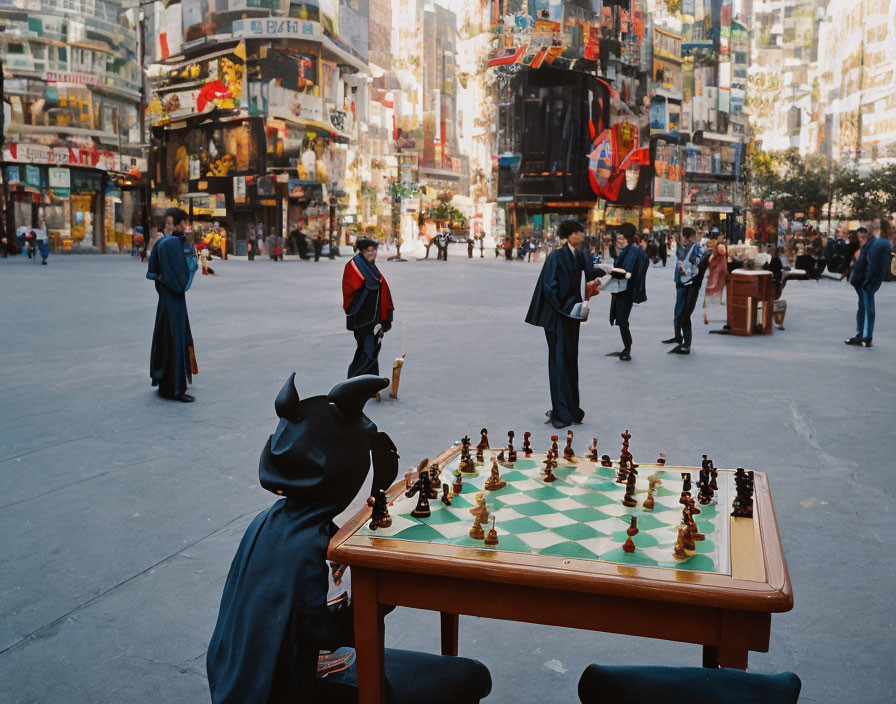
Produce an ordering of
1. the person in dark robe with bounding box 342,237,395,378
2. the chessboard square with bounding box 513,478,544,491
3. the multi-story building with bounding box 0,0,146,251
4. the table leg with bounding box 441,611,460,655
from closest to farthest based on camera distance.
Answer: the chessboard square with bounding box 513,478,544,491
the table leg with bounding box 441,611,460,655
the person in dark robe with bounding box 342,237,395,378
the multi-story building with bounding box 0,0,146,251

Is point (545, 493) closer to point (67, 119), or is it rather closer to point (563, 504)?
point (563, 504)

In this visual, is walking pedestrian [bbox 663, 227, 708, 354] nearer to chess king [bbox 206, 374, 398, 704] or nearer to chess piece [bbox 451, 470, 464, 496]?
chess piece [bbox 451, 470, 464, 496]

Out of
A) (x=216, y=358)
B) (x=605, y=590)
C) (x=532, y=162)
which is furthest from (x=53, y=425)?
(x=532, y=162)

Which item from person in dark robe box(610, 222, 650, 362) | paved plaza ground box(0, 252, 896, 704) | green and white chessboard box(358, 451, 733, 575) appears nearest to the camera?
green and white chessboard box(358, 451, 733, 575)

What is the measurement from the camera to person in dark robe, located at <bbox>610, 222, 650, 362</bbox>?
11.6 m

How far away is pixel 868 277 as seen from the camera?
41.5 ft

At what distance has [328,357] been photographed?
1127cm

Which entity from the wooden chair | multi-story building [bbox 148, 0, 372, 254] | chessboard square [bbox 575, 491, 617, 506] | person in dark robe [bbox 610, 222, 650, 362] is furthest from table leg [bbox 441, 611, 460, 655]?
multi-story building [bbox 148, 0, 372, 254]

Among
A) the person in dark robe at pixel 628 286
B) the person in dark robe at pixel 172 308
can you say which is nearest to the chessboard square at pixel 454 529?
the person in dark robe at pixel 172 308

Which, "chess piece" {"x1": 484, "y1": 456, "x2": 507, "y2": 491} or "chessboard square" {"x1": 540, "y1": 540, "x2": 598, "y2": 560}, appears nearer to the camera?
"chessboard square" {"x1": 540, "y1": 540, "x2": 598, "y2": 560}

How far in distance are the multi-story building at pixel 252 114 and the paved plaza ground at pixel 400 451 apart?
37729 mm

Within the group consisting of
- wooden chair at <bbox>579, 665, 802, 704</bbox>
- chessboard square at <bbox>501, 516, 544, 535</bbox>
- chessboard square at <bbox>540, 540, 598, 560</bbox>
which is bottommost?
wooden chair at <bbox>579, 665, 802, 704</bbox>

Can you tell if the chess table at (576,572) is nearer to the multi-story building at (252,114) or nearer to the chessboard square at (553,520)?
the chessboard square at (553,520)

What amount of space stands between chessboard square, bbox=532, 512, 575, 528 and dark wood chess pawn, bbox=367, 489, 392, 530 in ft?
1.50
